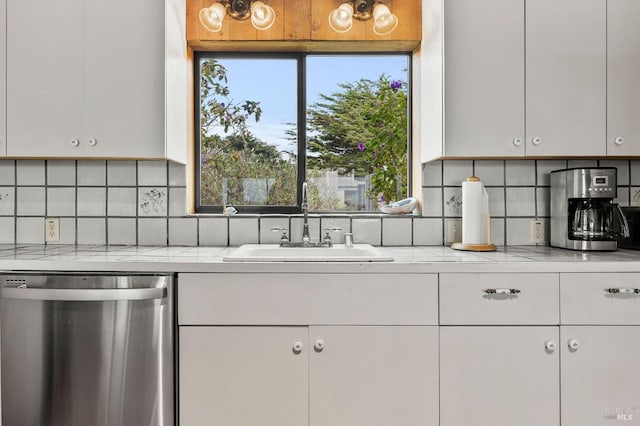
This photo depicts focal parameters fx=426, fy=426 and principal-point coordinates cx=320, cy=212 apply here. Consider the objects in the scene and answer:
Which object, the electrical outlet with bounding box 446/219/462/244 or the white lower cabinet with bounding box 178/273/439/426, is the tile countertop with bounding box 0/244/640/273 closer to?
the white lower cabinet with bounding box 178/273/439/426

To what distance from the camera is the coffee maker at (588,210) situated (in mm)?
1814

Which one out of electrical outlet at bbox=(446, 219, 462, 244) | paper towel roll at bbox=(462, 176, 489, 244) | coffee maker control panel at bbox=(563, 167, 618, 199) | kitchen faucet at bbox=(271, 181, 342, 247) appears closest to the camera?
coffee maker control panel at bbox=(563, 167, 618, 199)

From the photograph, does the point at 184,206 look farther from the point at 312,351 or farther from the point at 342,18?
the point at 342,18

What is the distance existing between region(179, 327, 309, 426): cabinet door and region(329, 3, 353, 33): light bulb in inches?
59.3

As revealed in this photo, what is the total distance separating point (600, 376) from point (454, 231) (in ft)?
2.82

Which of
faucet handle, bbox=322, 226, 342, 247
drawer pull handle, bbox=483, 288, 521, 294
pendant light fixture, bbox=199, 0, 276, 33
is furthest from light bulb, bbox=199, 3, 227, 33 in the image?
drawer pull handle, bbox=483, 288, 521, 294

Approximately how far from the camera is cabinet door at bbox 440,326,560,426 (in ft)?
5.05

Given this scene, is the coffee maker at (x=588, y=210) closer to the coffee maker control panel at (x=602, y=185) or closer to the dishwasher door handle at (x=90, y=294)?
the coffee maker control panel at (x=602, y=185)

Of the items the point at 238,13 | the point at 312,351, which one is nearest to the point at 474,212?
the point at 312,351

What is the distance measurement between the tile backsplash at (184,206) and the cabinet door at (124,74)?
33 centimetres

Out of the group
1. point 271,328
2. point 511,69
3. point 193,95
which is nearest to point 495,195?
point 511,69

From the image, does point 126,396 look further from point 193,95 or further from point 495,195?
point 495,195

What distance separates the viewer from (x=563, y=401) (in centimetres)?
155

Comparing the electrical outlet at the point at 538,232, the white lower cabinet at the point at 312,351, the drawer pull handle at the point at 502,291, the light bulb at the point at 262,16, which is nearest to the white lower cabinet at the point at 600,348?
the drawer pull handle at the point at 502,291
